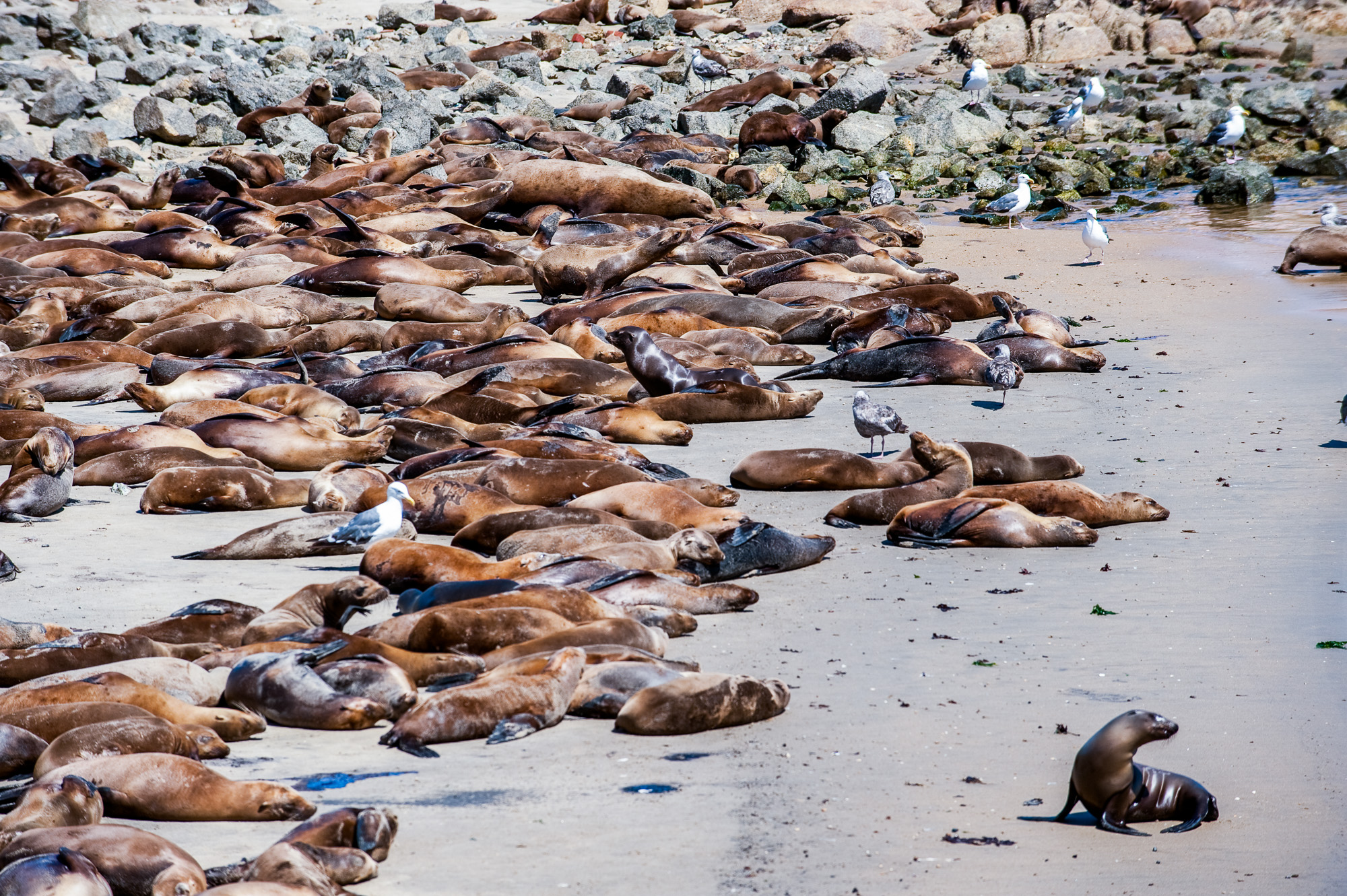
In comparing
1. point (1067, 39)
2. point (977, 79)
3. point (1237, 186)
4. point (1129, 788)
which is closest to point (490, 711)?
point (1129, 788)

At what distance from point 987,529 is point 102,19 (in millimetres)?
23406

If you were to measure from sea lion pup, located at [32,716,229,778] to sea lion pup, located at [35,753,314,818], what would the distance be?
0.10 meters

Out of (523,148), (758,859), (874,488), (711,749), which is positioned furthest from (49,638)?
(523,148)

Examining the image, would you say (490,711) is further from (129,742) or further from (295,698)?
(129,742)

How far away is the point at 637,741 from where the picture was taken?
3.62 meters

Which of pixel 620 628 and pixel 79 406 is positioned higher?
pixel 620 628

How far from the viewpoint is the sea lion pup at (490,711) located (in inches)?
142

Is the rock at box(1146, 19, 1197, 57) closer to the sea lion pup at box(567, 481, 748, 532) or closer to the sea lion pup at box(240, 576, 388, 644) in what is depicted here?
the sea lion pup at box(567, 481, 748, 532)

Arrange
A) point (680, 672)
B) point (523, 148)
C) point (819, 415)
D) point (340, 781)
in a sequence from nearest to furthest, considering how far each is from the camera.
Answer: point (340, 781) → point (680, 672) → point (819, 415) → point (523, 148)

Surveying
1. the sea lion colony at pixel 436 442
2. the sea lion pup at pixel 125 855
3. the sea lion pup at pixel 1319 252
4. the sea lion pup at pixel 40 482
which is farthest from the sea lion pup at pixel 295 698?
the sea lion pup at pixel 1319 252

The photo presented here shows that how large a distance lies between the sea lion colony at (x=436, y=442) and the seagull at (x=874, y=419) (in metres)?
0.30

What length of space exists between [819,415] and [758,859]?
507 centimetres

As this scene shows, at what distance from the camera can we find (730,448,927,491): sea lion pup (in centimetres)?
624

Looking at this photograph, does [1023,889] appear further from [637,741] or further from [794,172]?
[794,172]
